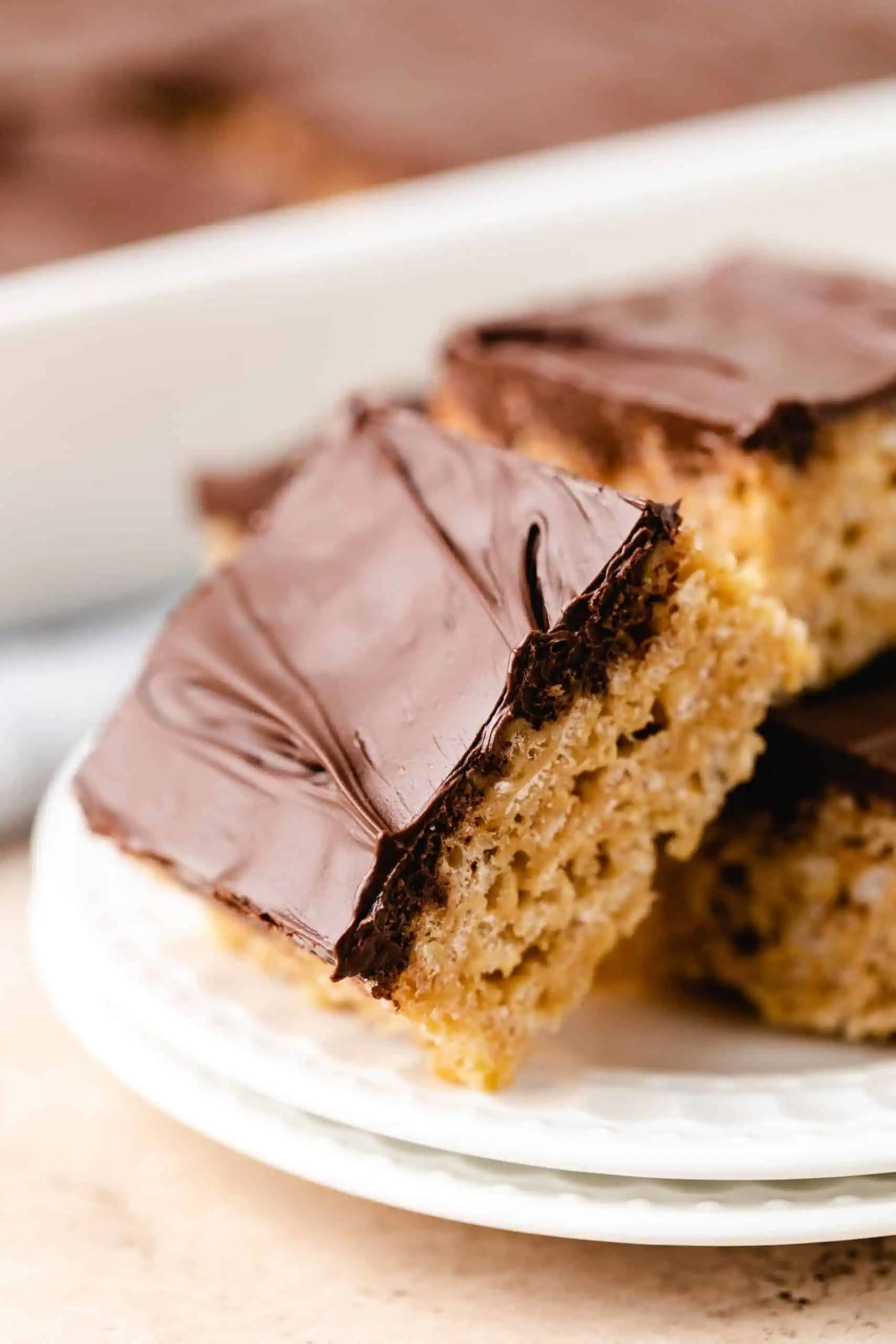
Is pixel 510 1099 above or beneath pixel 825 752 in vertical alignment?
beneath

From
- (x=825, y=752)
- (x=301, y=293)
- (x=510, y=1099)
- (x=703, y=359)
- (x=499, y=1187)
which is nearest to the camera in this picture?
(x=499, y=1187)

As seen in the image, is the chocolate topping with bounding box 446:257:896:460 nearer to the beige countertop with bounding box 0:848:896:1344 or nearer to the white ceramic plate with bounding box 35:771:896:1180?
the white ceramic plate with bounding box 35:771:896:1180

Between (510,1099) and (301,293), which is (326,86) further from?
(510,1099)

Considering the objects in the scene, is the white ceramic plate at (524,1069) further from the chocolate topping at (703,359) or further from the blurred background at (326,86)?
the blurred background at (326,86)

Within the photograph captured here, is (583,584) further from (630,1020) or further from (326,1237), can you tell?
(326,1237)

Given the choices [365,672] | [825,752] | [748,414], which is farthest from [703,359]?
[365,672]

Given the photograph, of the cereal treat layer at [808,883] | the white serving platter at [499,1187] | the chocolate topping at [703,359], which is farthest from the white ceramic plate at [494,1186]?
the chocolate topping at [703,359]

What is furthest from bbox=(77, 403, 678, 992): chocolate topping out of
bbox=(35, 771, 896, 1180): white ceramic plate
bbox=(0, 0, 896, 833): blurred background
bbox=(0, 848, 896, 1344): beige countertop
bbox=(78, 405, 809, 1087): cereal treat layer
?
bbox=(0, 0, 896, 833): blurred background

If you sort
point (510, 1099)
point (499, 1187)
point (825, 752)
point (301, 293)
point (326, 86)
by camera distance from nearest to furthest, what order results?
1. point (499, 1187)
2. point (510, 1099)
3. point (825, 752)
4. point (301, 293)
5. point (326, 86)
